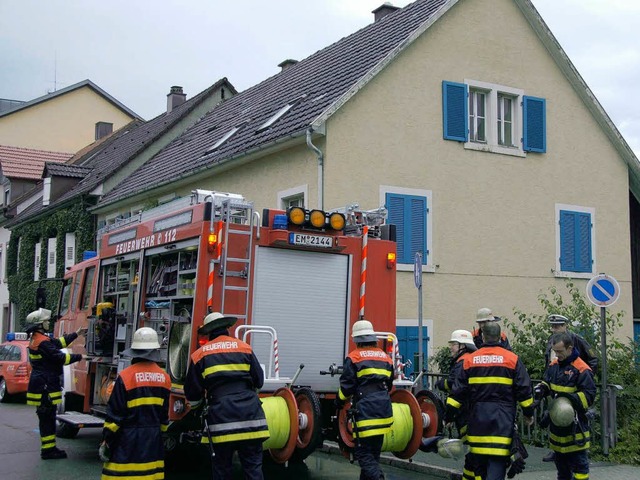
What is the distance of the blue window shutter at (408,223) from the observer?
15.2m

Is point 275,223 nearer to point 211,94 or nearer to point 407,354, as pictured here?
point 407,354

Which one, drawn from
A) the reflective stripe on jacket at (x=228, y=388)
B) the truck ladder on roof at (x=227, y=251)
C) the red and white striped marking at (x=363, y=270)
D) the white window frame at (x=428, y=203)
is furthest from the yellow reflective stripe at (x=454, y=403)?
the white window frame at (x=428, y=203)

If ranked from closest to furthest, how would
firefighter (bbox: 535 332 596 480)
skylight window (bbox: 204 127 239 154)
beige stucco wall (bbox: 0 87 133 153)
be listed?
firefighter (bbox: 535 332 596 480) → skylight window (bbox: 204 127 239 154) → beige stucco wall (bbox: 0 87 133 153)

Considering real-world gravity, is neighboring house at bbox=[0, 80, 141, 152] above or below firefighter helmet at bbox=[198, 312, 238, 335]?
above

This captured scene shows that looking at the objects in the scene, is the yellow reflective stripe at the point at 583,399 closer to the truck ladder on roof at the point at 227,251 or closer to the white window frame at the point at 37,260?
the truck ladder on roof at the point at 227,251

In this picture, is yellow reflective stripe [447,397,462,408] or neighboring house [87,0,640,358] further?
neighboring house [87,0,640,358]

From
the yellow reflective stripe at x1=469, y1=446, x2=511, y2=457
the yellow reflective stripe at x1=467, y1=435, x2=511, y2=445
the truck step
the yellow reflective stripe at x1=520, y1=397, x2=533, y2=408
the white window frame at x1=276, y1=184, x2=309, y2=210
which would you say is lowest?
the truck step

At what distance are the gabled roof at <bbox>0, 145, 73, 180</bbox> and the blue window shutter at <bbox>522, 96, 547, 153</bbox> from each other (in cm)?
2223

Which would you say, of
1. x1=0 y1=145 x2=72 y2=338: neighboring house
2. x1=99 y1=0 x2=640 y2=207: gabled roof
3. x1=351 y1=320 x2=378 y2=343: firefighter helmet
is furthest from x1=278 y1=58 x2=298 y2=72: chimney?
x1=351 y1=320 x2=378 y2=343: firefighter helmet

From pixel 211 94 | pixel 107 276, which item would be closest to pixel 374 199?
pixel 107 276

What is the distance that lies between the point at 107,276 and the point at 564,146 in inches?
416

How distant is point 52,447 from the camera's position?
1007cm

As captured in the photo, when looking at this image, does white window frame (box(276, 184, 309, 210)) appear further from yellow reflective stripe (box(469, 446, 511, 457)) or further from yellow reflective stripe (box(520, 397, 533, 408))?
yellow reflective stripe (box(469, 446, 511, 457))

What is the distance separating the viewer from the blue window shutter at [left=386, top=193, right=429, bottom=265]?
15.2m
